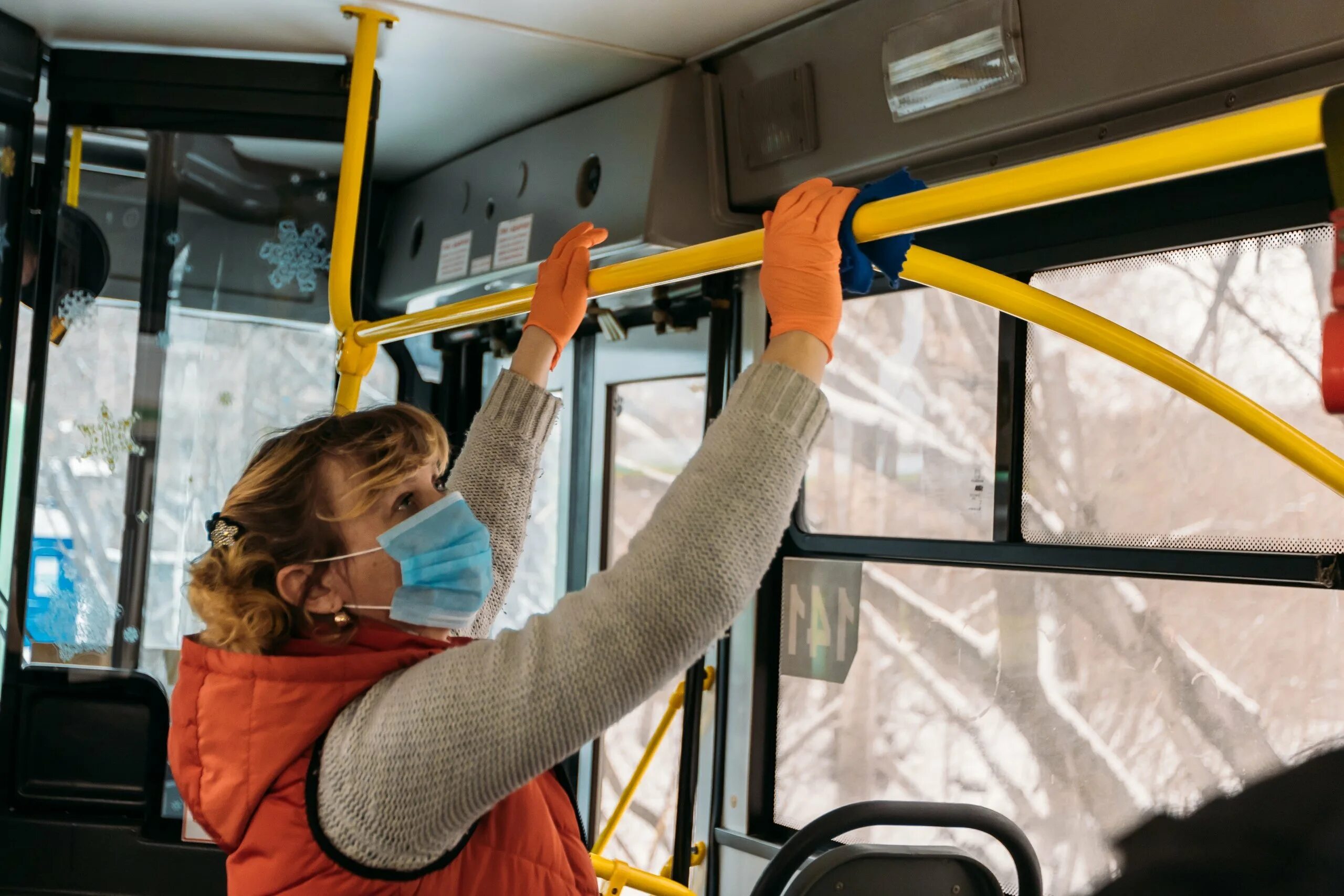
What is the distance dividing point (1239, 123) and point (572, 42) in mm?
1750

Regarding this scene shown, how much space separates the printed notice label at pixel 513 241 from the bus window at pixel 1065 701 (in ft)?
3.77

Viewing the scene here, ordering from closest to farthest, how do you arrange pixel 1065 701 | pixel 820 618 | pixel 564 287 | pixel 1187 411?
pixel 564 287, pixel 1187 411, pixel 1065 701, pixel 820 618

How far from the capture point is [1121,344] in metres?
1.21

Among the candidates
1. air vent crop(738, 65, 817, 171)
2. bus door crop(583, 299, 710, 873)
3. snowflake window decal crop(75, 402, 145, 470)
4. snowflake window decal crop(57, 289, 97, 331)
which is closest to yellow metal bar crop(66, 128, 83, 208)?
snowflake window decal crop(57, 289, 97, 331)

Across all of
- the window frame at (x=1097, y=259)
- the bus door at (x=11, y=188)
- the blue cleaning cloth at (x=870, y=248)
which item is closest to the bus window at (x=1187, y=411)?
the window frame at (x=1097, y=259)

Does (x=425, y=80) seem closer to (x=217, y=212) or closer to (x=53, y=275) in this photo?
(x=217, y=212)

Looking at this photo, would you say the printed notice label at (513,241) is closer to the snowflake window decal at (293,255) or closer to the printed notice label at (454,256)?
the printed notice label at (454,256)

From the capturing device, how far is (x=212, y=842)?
267cm

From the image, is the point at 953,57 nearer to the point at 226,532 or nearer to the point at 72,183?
the point at 226,532

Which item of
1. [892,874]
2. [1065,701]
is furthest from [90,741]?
[1065,701]

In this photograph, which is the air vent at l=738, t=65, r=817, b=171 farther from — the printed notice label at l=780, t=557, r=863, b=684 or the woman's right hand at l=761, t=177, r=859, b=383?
the woman's right hand at l=761, t=177, r=859, b=383

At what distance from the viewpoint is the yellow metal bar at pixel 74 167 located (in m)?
2.74

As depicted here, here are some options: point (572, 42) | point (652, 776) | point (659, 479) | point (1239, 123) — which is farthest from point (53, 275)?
point (1239, 123)

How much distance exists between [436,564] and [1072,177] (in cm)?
84
